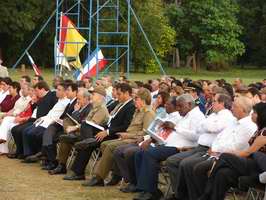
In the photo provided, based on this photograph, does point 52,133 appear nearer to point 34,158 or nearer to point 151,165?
point 34,158

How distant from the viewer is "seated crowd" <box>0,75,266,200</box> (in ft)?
24.4

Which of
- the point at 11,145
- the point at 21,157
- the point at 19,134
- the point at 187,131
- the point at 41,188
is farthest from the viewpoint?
the point at 11,145

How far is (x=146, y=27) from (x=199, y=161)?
4572 cm

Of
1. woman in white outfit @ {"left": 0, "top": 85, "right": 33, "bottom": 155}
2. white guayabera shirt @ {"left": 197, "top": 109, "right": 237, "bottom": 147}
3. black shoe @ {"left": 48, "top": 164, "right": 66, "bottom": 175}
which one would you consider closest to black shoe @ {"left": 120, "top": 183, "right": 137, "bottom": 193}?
white guayabera shirt @ {"left": 197, "top": 109, "right": 237, "bottom": 147}

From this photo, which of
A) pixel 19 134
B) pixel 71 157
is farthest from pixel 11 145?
pixel 71 157

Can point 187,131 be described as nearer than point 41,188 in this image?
Yes

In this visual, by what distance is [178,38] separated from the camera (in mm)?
63250

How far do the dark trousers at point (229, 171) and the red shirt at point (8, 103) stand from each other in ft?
23.5

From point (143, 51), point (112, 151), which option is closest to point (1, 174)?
point (112, 151)

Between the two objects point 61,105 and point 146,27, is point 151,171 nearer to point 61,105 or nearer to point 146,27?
point 61,105

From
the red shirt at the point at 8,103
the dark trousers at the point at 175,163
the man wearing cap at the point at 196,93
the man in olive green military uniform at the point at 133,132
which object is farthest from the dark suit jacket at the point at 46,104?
the dark trousers at the point at 175,163

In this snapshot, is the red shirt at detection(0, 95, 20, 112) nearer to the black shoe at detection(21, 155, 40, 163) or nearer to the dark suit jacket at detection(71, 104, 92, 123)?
the black shoe at detection(21, 155, 40, 163)

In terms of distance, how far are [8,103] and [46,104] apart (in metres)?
1.95

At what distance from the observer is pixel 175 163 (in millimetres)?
8109
